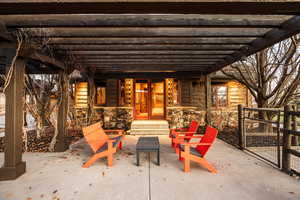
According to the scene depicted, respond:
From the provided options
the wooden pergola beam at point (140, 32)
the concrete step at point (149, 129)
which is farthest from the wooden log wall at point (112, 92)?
the wooden pergola beam at point (140, 32)

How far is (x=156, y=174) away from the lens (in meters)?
2.70

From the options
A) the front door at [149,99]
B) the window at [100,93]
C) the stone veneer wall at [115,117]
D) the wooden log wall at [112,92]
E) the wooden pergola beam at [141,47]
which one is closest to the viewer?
the wooden pergola beam at [141,47]

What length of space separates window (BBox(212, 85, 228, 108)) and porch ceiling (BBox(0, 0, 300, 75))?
4389 mm

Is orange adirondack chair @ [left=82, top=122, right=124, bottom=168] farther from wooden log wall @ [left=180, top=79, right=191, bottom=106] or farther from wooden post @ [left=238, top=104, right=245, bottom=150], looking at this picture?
wooden log wall @ [left=180, top=79, right=191, bottom=106]

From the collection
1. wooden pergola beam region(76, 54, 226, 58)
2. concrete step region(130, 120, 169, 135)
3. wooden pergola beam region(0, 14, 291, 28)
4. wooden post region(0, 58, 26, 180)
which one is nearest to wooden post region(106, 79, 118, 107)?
concrete step region(130, 120, 169, 135)

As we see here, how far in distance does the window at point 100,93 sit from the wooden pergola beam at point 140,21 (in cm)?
636

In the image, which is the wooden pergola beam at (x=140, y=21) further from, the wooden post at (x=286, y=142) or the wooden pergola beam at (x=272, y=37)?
the wooden post at (x=286, y=142)

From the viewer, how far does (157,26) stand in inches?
104

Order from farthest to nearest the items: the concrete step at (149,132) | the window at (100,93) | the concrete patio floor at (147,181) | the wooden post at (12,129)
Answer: the window at (100,93)
the concrete step at (149,132)
the wooden post at (12,129)
the concrete patio floor at (147,181)

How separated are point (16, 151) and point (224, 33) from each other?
4.64 m

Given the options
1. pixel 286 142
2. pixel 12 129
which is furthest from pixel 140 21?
pixel 286 142

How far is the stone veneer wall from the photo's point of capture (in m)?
7.04

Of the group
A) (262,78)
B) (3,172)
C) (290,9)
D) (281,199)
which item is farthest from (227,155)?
(3,172)

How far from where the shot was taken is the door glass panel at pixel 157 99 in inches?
306
